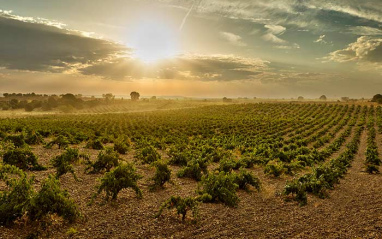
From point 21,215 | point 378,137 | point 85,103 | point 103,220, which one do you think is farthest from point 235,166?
point 85,103

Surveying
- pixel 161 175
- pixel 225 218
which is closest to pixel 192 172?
pixel 161 175

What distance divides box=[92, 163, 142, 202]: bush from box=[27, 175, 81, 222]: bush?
1784 millimetres

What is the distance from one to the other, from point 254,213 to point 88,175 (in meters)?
9.31

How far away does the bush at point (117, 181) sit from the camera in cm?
1068

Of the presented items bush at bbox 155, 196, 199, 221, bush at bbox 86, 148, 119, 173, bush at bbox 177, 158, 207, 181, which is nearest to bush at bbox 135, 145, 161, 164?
bush at bbox 86, 148, 119, 173

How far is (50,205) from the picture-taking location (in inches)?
327

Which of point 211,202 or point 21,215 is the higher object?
point 21,215

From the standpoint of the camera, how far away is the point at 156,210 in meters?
10.4

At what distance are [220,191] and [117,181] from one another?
4.56m

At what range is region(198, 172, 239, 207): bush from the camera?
11273 mm

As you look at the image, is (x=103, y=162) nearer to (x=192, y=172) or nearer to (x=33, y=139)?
(x=192, y=172)

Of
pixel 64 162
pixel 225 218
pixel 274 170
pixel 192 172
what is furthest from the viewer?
pixel 274 170

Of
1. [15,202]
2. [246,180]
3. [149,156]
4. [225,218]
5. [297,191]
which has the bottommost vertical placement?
[225,218]

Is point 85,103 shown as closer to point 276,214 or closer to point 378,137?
point 378,137
